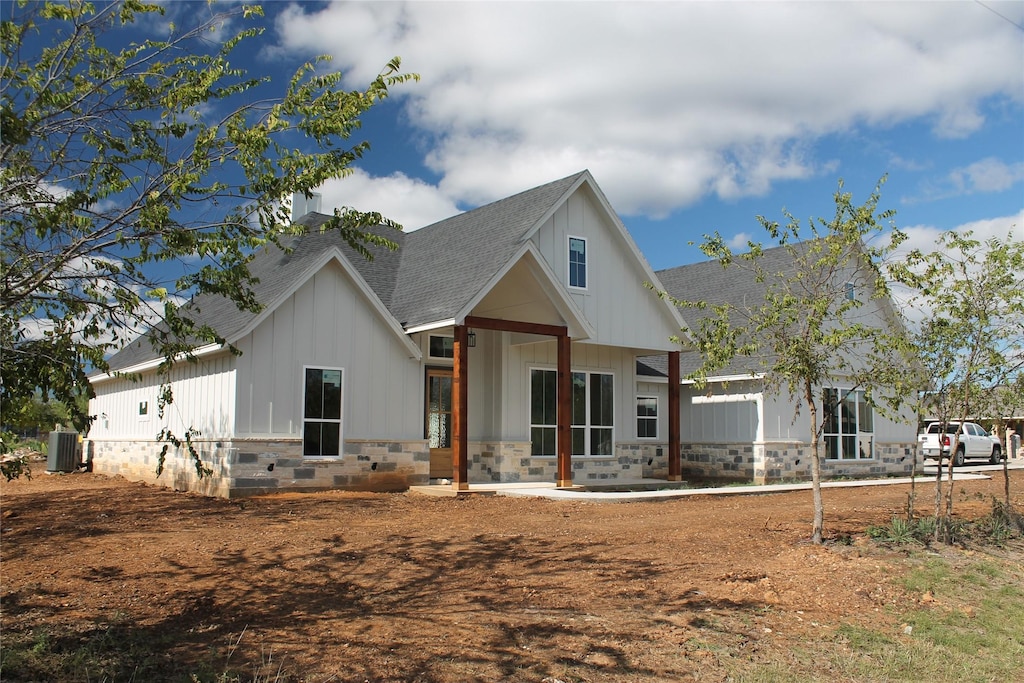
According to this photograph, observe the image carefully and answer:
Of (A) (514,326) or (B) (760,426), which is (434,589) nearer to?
(A) (514,326)

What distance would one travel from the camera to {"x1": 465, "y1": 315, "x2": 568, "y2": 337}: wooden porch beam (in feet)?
55.7

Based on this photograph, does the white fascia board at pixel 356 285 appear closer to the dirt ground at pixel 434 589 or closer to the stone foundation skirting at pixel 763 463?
the dirt ground at pixel 434 589

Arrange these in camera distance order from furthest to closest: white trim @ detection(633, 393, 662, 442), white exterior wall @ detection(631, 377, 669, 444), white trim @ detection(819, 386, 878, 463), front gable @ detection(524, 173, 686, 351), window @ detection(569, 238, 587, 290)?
white trim @ detection(819, 386, 878, 463), white exterior wall @ detection(631, 377, 669, 444), white trim @ detection(633, 393, 662, 442), window @ detection(569, 238, 587, 290), front gable @ detection(524, 173, 686, 351)

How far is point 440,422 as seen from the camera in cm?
1895

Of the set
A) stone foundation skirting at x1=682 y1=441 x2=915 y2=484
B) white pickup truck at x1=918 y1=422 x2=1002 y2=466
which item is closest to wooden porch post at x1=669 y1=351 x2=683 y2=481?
stone foundation skirting at x1=682 y1=441 x2=915 y2=484

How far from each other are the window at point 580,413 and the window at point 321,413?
4.76 metres

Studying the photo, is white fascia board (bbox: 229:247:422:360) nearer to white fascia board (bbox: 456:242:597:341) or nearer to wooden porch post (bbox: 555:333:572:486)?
white fascia board (bbox: 456:242:597:341)

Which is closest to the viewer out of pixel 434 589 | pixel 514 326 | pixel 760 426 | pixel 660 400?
pixel 434 589

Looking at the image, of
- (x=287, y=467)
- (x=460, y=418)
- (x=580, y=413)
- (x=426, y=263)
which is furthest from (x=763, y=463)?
(x=287, y=467)

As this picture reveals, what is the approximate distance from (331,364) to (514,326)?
3660 mm

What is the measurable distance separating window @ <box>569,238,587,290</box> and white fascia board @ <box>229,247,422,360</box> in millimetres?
4050

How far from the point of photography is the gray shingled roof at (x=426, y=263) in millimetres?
16641

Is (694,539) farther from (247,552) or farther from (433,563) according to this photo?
(247,552)

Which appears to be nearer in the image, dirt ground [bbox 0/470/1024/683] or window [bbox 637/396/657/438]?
dirt ground [bbox 0/470/1024/683]
